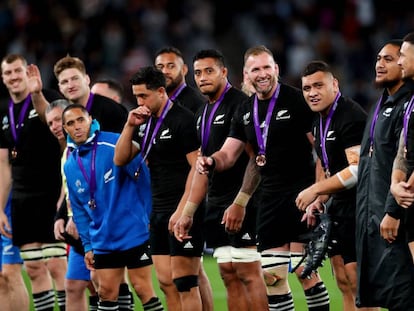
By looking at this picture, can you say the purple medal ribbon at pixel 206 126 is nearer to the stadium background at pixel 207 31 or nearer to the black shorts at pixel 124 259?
the black shorts at pixel 124 259

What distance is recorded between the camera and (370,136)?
7371 mm

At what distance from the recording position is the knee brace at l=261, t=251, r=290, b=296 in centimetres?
830

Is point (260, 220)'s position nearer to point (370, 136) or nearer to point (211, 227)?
point (211, 227)

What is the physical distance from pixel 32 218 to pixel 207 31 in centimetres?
1012

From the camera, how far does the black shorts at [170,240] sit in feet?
27.8

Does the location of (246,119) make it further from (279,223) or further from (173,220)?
(173,220)

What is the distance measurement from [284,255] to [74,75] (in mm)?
2508

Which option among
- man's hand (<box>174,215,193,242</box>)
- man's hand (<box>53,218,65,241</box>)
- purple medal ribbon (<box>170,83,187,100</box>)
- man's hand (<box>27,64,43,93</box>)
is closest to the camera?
man's hand (<box>174,215,193,242</box>)

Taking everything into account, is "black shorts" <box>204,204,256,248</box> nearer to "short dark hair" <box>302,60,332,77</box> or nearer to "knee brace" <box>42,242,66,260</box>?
"short dark hair" <box>302,60,332,77</box>

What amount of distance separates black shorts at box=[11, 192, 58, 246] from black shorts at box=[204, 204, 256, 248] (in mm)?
1858

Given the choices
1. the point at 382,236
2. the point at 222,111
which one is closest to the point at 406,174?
the point at 382,236

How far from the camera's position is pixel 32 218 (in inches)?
392

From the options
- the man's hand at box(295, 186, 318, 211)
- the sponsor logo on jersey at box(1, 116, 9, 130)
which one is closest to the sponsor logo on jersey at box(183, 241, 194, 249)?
the man's hand at box(295, 186, 318, 211)

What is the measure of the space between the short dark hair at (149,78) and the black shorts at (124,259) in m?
1.20
